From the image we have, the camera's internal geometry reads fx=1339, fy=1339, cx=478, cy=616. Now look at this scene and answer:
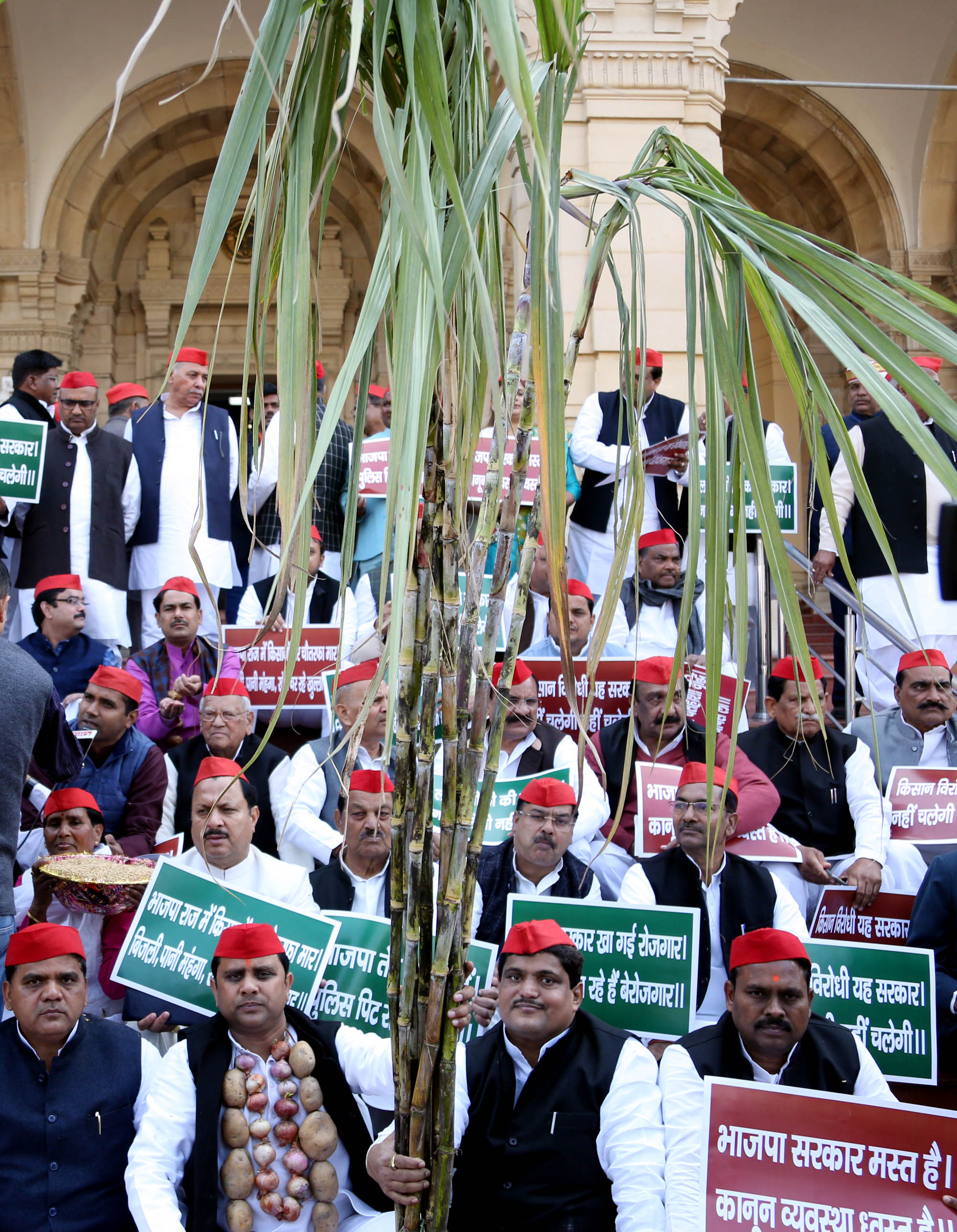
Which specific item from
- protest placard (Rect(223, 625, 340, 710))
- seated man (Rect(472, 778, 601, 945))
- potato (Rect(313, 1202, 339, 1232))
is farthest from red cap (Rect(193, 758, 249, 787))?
potato (Rect(313, 1202, 339, 1232))

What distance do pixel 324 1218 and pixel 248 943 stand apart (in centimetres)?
85

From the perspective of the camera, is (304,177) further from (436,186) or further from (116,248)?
(116,248)

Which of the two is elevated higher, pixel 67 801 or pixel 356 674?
A: pixel 356 674

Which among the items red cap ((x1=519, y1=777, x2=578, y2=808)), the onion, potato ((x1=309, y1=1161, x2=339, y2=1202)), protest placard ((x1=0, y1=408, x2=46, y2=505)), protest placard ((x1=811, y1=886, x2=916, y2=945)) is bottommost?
potato ((x1=309, y1=1161, x2=339, y2=1202))

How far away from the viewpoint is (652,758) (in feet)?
19.3

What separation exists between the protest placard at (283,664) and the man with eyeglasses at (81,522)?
92 cm

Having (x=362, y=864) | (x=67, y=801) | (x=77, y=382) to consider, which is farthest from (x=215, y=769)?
(x=77, y=382)

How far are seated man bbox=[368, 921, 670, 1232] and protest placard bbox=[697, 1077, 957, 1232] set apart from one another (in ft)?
1.45

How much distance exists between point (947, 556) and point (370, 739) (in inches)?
150

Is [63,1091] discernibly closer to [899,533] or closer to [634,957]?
[634,957]

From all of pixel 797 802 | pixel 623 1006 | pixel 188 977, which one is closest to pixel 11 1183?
pixel 188 977

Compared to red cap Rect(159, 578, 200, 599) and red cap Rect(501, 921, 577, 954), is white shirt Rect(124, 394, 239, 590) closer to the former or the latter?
red cap Rect(159, 578, 200, 599)

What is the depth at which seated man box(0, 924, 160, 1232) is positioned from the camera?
404 cm

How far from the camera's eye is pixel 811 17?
14.4m
